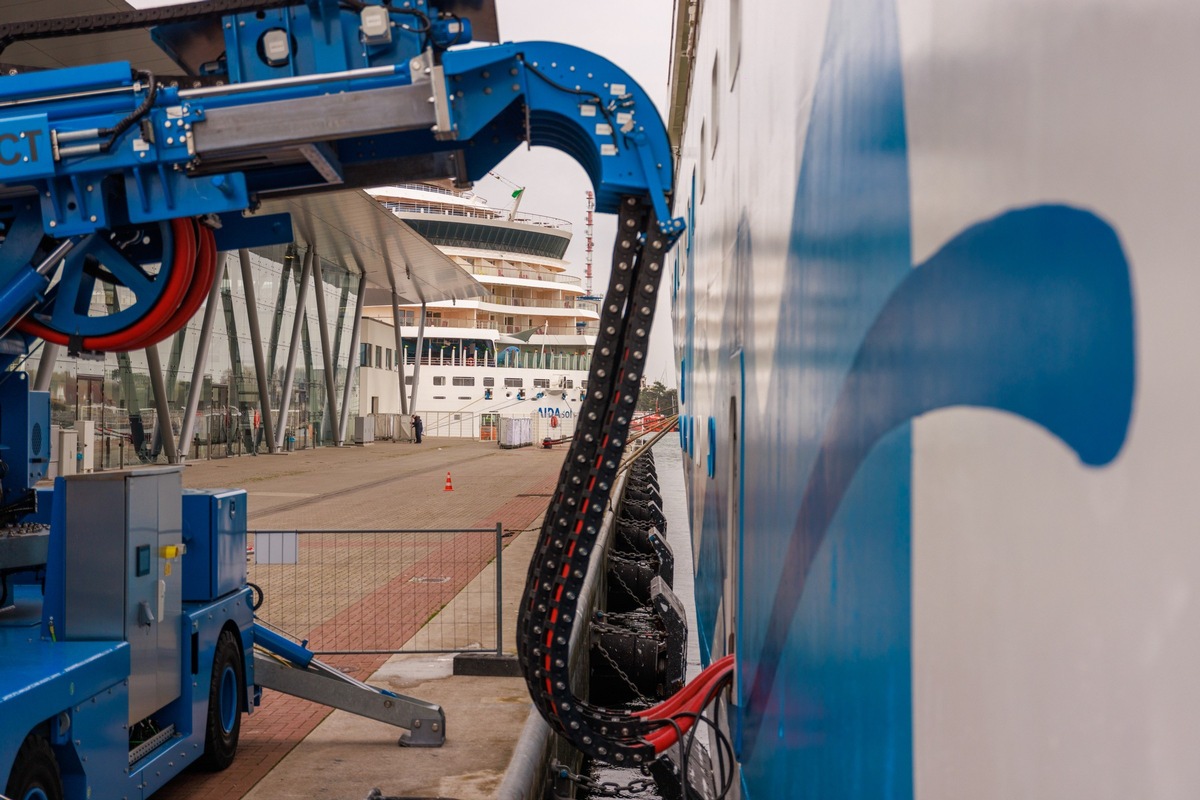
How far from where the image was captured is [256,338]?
3800cm

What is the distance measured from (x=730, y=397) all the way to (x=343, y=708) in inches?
139

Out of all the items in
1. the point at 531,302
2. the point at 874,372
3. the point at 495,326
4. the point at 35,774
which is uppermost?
the point at 531,302

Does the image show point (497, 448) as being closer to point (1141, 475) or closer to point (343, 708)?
point (343, 708)

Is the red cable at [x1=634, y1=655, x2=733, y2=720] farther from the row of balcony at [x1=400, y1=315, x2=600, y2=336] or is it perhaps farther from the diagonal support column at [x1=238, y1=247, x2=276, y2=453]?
the row of balcony at [x1=400, y1=315, x2=600, y2=336]

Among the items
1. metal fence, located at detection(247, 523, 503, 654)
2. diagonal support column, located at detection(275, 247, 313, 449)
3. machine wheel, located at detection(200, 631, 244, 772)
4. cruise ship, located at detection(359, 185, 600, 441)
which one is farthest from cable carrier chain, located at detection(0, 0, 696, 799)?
cruise ship, located at detection(359, 185, 600, 441)

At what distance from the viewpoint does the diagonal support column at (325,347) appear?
44906mm

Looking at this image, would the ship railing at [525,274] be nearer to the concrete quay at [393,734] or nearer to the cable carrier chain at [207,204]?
the concrete quay at [393,734]

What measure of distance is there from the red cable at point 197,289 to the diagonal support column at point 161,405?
24.9m

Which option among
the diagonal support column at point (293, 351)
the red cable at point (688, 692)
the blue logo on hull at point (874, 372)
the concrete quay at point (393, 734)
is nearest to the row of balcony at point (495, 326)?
the diagonal support column at point (293, 351)

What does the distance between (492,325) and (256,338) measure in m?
42.7

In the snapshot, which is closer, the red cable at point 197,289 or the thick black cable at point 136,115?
the thick black cable at point 136,115

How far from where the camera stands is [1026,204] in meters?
1.62

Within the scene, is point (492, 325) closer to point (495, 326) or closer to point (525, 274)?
point (495, 326)

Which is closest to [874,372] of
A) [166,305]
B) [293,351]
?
[166,305]
